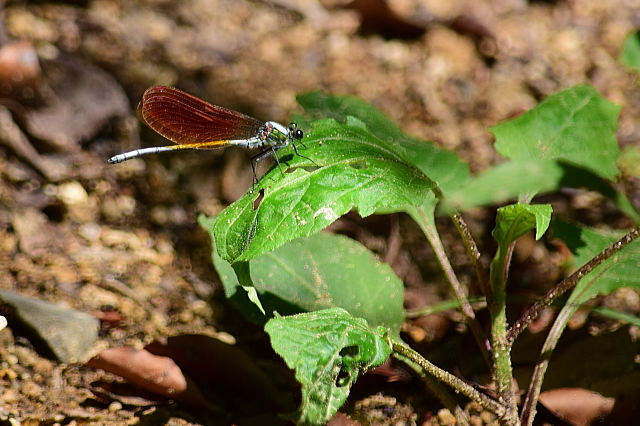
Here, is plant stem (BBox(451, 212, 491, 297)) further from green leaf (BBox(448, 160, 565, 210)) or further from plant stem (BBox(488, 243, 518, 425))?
green leaf (BBox(448, 160, 565, 210))

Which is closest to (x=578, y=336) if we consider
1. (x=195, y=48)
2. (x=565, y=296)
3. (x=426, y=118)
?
(x=565, y=296)

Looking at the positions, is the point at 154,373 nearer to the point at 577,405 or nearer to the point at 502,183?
the point at 502,183

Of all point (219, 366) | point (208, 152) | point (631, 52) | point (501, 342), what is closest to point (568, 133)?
point (501, 342)

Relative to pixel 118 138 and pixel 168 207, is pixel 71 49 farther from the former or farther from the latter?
pixel 168 207

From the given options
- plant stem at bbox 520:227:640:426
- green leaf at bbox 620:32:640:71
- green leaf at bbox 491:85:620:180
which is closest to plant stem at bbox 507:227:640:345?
plant stem at bbox 520:227:640:426

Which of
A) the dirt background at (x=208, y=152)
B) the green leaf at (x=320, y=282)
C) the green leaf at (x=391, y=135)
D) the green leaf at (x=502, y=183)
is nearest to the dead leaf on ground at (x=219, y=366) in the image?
the dirt background at (x=208, y=152)

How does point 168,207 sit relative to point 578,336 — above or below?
below
